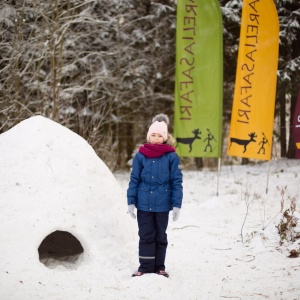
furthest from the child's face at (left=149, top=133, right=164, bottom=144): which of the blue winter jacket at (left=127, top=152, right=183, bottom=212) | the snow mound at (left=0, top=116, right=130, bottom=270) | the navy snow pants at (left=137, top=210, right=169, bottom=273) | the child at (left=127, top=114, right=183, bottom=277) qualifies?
the snow mound at (left=0, top=116, right=130, bottom=270)

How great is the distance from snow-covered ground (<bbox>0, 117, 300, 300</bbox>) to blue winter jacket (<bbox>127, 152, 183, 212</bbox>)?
0.81 metres

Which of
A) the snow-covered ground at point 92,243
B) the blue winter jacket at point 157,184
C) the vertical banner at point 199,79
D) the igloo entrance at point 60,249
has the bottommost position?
the igloo entrance at point 60,249

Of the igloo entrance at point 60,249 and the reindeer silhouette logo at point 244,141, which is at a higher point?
the reindeer silhouette logo at point 244,141

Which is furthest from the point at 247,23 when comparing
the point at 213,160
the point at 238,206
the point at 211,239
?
the point at 213,160

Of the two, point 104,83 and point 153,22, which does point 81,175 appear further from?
point 153,22

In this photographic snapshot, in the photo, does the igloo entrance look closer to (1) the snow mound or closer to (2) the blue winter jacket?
(1) the snow mound

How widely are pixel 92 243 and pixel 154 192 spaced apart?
1.11 metres

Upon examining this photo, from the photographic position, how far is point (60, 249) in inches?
208

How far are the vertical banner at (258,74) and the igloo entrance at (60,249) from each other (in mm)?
4320

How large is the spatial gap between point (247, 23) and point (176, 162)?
17.4ft

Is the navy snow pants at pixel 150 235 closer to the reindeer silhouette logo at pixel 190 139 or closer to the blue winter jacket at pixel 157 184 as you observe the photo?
the blue winter jacket at pixel 157 184

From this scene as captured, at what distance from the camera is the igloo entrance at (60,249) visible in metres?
4.90

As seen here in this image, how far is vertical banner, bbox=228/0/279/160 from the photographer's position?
8.03m

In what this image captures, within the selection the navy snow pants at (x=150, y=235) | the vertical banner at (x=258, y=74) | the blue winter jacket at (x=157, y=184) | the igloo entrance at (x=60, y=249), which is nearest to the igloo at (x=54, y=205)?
the igloo entrance at (x=60, y=249)
